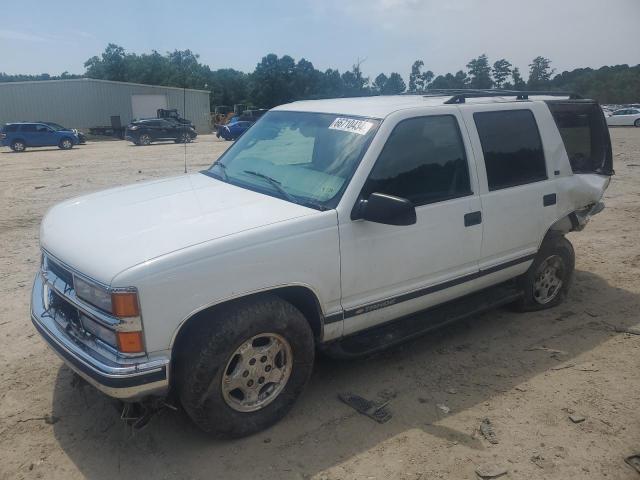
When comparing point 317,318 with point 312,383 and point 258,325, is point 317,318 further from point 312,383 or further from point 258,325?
point 312,383

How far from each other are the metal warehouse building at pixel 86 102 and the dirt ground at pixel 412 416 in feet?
134

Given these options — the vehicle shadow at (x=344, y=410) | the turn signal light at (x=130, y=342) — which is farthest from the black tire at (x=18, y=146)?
the turn signal light at (x=130, y=342)

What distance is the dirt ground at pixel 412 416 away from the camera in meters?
2.92

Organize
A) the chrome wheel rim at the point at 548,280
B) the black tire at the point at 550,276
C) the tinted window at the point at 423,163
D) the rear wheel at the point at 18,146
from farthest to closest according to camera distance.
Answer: the rear wheel at the point at 18,146, the chrome wheel rim at the point at 548,280, the black tire at the point at 550,276, the tinted window at the point at 423,163

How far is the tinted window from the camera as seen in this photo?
345 centimetres

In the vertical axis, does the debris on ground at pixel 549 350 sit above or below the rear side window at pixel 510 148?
below

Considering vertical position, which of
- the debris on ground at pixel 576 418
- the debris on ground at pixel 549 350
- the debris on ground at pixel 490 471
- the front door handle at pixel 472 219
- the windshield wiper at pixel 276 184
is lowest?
the debris on ground at pixel 490 471

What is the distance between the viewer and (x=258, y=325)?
2934 millimetres

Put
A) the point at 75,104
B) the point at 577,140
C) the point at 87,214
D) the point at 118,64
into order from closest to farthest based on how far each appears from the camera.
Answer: the point at 87,214 < the point at 577,140 < the point at 75,104 < the point at 118,64

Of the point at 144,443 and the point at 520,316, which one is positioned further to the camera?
the point at 520,316

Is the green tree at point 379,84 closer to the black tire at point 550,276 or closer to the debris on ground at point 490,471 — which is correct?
the black tire at point 550,276

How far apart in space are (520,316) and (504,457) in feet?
7.31

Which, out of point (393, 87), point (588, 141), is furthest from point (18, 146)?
point (588, 141)

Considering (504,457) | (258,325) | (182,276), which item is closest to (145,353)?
(182,276)
